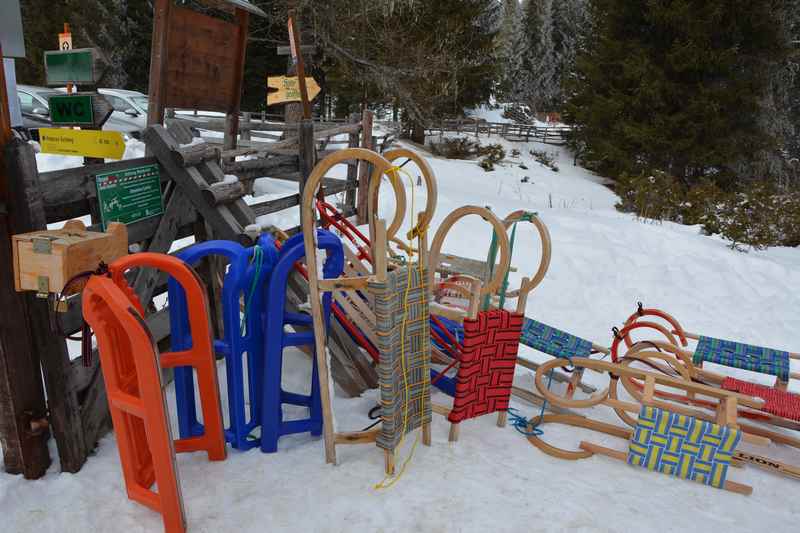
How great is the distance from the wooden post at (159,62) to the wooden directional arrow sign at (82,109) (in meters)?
0.94

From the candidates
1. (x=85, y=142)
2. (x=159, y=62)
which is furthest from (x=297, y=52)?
(x=85, y=142)

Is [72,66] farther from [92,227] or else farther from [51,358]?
[51,358]

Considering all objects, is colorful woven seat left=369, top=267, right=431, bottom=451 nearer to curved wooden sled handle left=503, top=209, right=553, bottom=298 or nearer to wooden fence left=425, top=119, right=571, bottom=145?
curved wooden sled handle left=503, top=209, right=553, bottom=298

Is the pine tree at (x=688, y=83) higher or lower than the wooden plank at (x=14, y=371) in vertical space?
higher

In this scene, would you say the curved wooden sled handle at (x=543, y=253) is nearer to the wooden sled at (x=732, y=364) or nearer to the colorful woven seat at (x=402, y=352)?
the colorful woven seat at (x=402, y=352)

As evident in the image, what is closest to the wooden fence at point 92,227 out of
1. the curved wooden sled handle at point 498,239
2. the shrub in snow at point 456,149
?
the curved wooden sled handle at point 498,239

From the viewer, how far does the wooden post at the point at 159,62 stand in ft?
12.8

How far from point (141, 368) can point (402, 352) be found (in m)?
1.30

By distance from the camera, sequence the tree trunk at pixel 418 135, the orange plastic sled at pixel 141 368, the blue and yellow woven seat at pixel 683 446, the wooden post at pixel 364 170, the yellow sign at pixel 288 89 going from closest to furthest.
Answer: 1. the orange plastic sled at pixel 141 368
2. the blue and yellow woven seat at pixel 683 446
3. the yellow sign at pixel 288 89
4. the wooden post at pixel 364 170
5. the tree trunk at pixel 418 135

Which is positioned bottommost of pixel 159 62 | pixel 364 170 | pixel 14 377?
pixel 14 377

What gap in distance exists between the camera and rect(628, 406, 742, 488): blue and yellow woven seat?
304cm

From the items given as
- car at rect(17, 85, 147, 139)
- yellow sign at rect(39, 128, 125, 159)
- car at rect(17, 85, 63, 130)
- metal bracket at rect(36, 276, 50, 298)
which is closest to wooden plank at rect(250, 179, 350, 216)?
yellow sign at rect(39, 128, 125, 159)

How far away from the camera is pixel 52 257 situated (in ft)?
7.30

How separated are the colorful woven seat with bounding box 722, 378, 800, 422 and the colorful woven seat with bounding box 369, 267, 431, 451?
7.24 ft
